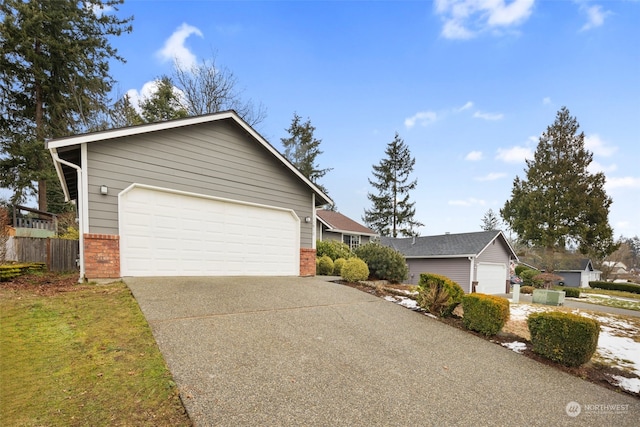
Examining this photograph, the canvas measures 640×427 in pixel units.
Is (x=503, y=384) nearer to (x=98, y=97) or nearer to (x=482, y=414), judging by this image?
(x=482, y=414)

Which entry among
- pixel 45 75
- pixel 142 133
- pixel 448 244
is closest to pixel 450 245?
pixel 448 244

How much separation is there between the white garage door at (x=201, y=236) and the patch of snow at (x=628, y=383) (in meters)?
8.02

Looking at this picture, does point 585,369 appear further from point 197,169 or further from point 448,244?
point 448,244

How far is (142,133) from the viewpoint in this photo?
776 centimetres

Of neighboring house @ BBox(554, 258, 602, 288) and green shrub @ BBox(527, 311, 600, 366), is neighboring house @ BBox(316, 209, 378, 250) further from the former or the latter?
neighboring house @ BBox(554, 258, 602, 288)

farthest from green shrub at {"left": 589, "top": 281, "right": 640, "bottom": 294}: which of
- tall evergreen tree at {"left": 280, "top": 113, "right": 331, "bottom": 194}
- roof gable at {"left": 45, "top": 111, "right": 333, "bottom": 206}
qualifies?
roof gable at {"left": 45, "top": 111, "right": 333, "bottom": 206}

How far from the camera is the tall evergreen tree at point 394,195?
118ft

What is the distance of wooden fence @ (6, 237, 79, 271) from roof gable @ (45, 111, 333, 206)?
198 centimetres

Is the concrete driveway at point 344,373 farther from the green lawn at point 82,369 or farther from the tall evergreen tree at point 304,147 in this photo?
the tall evergreen tree at point 304,147

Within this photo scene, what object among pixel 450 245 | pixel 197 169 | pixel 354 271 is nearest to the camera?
pixel 197 169

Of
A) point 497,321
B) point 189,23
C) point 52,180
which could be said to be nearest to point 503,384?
point 497,321

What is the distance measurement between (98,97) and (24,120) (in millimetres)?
4195

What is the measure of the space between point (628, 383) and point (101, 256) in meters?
10.2

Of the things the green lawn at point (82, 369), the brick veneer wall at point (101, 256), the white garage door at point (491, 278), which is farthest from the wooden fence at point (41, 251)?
the white garage door at point (491, 278)
